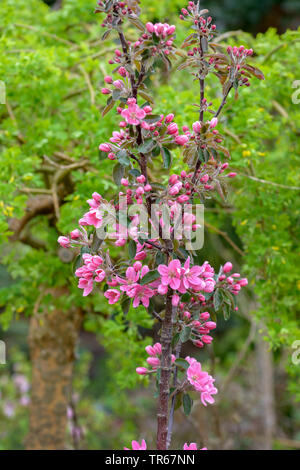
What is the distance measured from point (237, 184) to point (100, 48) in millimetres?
1035

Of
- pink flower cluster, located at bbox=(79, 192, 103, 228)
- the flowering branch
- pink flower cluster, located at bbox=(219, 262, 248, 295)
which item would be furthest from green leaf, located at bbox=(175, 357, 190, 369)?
pink flower cluster, located at bbox=(79, 192, 103, 228)

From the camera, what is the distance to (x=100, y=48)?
8.14ft

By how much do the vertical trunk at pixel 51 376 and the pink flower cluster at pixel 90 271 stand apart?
1340 millimetres

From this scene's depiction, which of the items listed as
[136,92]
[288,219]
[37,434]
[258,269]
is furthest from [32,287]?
[136,92]

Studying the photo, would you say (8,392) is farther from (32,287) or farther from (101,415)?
(32,287)

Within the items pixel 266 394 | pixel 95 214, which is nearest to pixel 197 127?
pixel 95 214

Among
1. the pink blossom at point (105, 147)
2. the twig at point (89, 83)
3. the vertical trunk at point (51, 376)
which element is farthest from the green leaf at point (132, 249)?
the vertical trunk at point (51, 376)

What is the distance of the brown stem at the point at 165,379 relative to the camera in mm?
1226

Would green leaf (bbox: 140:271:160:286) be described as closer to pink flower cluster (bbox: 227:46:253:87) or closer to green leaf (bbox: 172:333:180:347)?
green leaf (bbox: 172:333:180:347)

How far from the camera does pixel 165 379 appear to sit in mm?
1227

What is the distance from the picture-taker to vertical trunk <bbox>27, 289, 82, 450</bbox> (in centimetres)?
246

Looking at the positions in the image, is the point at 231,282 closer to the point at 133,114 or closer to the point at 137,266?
the point at 137,266

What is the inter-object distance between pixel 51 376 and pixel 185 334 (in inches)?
57.8

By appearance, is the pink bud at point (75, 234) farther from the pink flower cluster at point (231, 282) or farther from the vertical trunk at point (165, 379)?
the pink flower cluster at point (231, 282)
